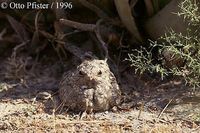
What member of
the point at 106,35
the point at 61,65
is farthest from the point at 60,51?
the point at 106,35

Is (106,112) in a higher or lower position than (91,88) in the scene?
lower

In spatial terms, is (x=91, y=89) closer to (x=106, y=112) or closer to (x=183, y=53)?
(x=106, y=112)

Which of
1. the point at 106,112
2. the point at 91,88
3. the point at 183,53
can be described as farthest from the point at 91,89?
the point at 183,53

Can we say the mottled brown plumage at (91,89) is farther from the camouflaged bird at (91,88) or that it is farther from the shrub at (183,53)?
the shrub at (183,53)

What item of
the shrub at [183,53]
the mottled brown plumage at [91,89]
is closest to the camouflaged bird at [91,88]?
the mottled brown plumage at [91,89]

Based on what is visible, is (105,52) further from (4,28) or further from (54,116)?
(4,28)

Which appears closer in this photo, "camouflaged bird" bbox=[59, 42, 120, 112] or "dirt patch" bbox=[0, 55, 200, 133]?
"dirt patch" bbox=[0, 55, 200, 133]

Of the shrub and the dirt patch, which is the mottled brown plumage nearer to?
the dirt patch

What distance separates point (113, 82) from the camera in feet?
8.40

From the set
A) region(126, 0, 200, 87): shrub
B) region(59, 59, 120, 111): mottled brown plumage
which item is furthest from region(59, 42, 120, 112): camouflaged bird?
region(126, 0, 200, 87): shrub

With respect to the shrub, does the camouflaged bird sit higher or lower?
lower

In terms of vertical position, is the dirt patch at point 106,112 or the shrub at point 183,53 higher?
the shrub at point 183,53

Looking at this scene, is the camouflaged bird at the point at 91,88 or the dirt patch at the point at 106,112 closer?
the dirt patch at the point at 106,112

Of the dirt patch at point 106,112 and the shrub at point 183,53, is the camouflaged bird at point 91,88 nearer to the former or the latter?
the dirt patch at point 106,112
